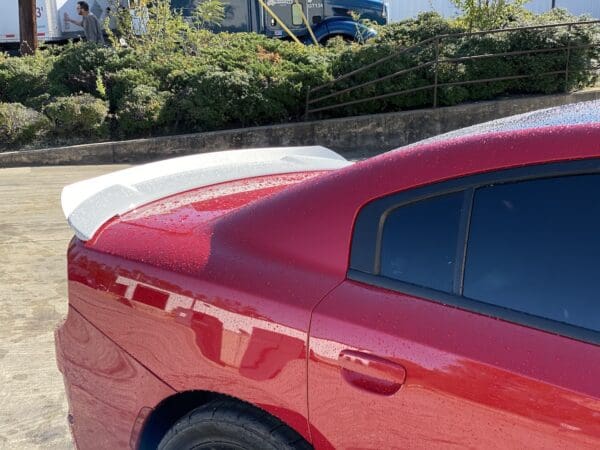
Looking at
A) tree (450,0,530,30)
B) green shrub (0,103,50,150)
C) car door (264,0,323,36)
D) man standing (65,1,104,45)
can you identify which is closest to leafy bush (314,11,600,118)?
tree (450,0,530,30)

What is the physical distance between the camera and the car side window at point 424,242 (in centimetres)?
178

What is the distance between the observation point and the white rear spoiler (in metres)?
2.54

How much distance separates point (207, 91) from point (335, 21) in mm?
8928

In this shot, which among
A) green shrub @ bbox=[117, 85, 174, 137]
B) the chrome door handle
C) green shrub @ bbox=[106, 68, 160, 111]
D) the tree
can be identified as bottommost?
the chrome door handle

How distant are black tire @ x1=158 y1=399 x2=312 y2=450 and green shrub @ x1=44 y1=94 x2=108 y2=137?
8889mm

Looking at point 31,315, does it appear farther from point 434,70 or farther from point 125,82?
point 434,70

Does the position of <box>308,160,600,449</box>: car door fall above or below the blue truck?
below

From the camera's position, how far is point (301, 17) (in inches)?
703

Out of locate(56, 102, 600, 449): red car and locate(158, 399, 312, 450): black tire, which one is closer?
locate(56, 102, 600, 449): red car

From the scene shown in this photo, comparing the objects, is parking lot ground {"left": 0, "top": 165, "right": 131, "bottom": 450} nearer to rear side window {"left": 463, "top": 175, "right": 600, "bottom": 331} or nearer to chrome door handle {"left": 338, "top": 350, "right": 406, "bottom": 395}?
chrome door handle {"left": 338, "top": 350, "right": 406, "bottom": 395}

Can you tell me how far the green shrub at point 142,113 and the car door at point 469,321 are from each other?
29.7 feet

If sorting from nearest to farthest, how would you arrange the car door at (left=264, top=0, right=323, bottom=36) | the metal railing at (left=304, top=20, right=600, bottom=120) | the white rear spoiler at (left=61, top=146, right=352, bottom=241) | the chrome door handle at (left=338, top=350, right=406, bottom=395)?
the chrome door handle at (left=338, top=350, right=406, bottom=395)
the white rear spoiler at (left=61, top=146, right=352, bottom=241)
the metal railing at (left=304, top=20, right=600, bottom=120)
the car door at (left=264, top=0, right=323, bottom=36)

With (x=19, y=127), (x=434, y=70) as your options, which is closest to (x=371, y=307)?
(x=19, y=127)

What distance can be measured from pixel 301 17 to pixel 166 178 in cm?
1584
